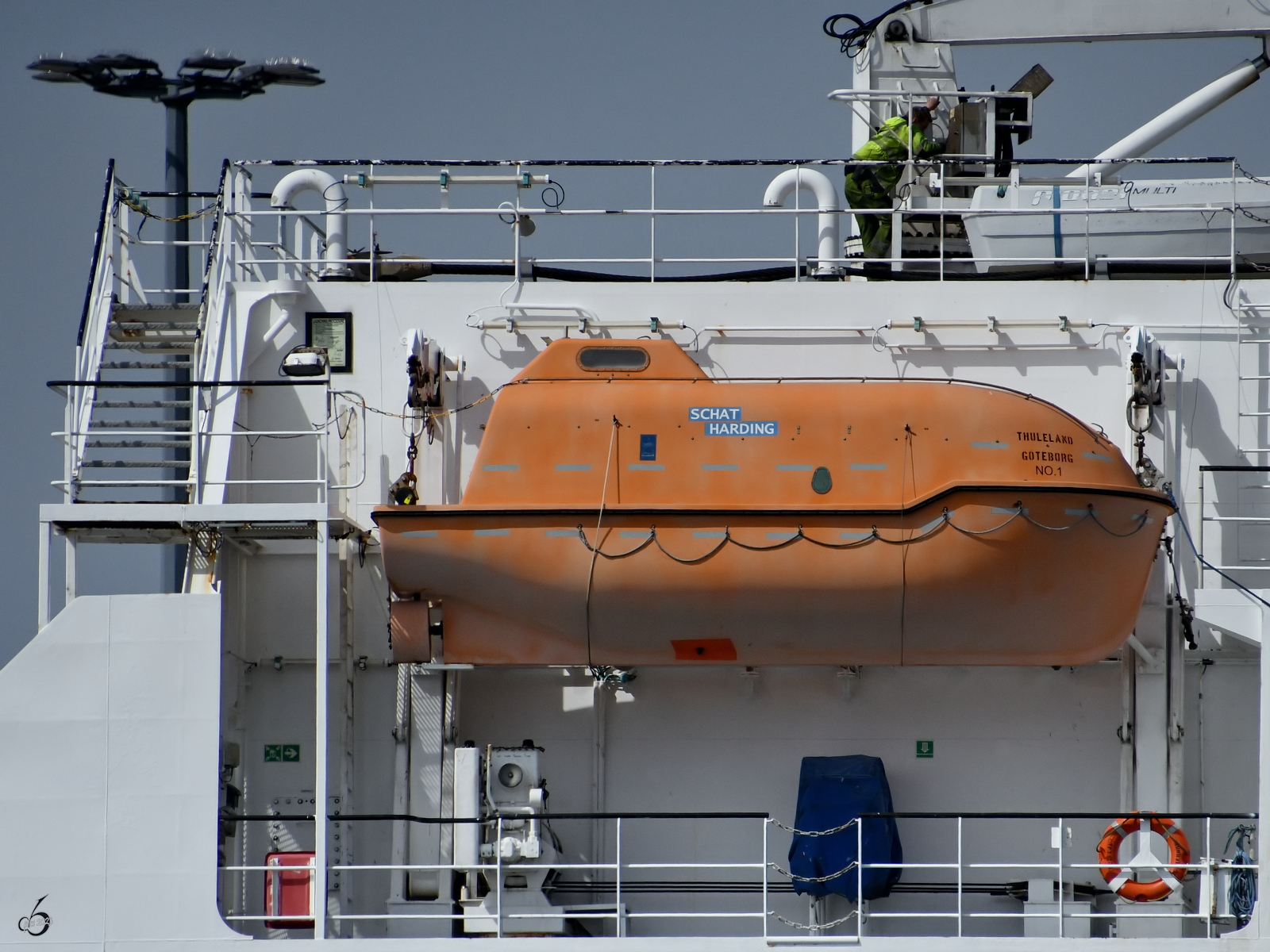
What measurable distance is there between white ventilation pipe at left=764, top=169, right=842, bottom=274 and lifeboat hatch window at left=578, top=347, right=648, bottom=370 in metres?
1.73

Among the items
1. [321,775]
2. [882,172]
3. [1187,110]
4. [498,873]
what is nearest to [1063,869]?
[498,873]

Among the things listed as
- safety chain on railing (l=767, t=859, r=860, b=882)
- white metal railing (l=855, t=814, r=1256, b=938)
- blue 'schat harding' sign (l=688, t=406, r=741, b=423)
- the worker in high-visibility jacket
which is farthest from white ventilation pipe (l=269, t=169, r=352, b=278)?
white metal railing (l=855, t=814, r=1256, b=938)

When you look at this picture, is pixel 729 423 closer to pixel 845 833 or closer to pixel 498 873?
pixel 845 833

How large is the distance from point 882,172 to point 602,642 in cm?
429

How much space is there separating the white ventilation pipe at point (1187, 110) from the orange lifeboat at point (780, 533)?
3557mm

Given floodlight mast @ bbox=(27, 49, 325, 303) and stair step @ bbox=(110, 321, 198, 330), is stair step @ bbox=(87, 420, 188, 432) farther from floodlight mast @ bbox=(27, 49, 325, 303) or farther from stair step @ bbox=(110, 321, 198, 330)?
floodlight mast @ bbox=(27, 49, 325, 303)

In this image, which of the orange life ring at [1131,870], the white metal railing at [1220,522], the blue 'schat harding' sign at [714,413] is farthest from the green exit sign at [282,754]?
the white metal railing at [1220,522]

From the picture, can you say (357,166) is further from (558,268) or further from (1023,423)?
(1023,423)

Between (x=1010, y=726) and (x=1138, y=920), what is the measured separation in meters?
1.30

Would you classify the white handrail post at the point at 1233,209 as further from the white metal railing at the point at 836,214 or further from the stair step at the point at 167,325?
the stair step at the point at 167,325

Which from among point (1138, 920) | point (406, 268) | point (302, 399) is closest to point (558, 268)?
point (406, 268)

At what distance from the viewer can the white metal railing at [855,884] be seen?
874cm

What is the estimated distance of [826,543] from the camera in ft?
29.6

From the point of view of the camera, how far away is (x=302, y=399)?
411 inches
